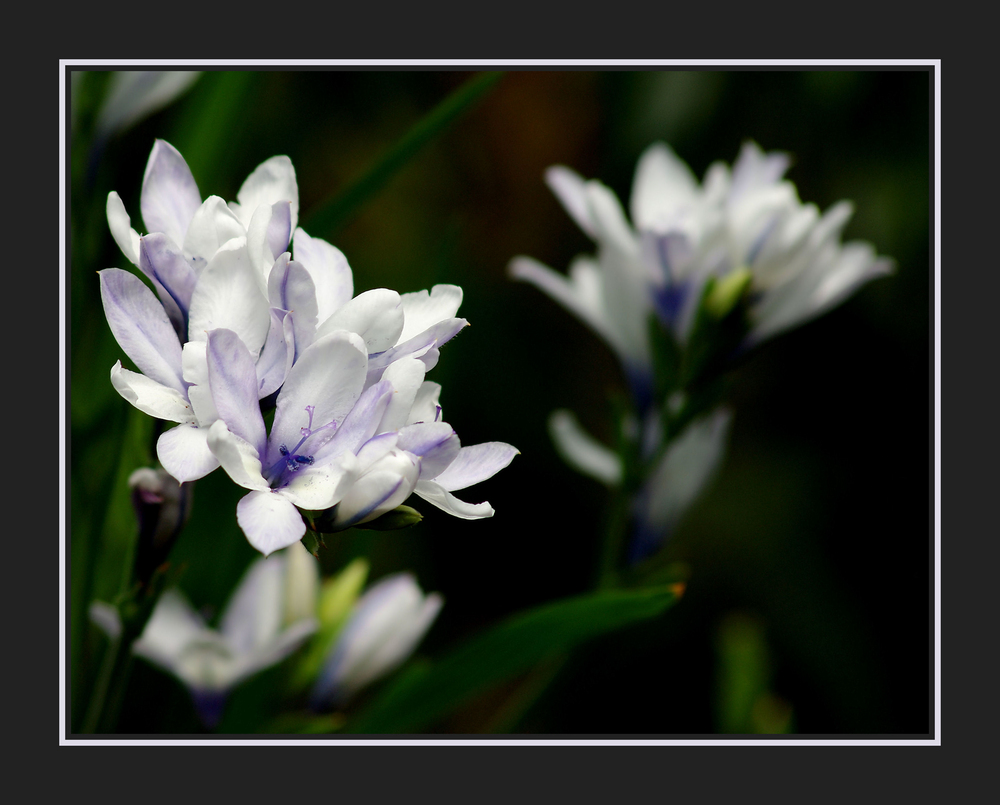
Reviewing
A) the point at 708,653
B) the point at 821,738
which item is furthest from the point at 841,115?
the point at 821,738

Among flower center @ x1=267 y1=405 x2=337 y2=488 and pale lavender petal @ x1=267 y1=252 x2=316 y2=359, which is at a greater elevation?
pale lavender petal @ x1=267 y1=252 x2=316 y2=359

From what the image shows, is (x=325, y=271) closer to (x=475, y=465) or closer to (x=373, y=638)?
(x=475, y=465)

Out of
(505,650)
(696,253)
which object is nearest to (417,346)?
(505,650)

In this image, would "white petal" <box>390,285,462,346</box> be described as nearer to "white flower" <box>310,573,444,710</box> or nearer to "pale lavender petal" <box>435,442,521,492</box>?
"pale lavender petal" <box>435,442,521,492</box>

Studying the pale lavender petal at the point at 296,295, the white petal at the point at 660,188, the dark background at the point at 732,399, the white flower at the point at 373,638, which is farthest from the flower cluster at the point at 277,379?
the dark background at the point at 732,399

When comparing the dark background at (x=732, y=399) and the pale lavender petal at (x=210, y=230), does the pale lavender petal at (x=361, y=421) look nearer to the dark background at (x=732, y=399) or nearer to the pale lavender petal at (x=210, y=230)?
the pale lavender petal at (x=210, y=230)

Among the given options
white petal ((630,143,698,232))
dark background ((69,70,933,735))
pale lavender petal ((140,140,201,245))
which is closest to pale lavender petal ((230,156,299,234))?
pale lavender petal ((140,140,201,245))

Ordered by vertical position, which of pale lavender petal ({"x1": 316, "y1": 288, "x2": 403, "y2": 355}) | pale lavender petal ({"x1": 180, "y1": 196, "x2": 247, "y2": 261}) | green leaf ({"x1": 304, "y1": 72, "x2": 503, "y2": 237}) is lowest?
pale lavender petal ({"x1": 316, "y1": 288, "x2": 403, "y2": 355})
